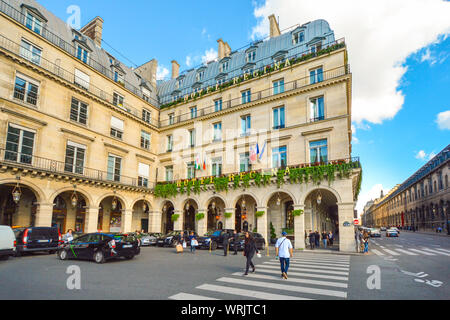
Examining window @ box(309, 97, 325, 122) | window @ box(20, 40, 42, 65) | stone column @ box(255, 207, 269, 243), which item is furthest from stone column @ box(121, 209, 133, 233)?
window @ box(309, 97, 325, 122)

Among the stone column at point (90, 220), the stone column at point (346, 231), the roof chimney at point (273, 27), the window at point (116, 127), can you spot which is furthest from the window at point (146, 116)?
the stone column at point (346, 231)

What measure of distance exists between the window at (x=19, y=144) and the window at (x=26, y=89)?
7.79ft

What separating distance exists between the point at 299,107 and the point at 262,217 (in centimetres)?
1081

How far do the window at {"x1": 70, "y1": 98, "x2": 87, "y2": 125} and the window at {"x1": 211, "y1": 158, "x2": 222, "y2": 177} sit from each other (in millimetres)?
13218

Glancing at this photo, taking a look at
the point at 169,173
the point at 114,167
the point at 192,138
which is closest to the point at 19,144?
the point at 114,167

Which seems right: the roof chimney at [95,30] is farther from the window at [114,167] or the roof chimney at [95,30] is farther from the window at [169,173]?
the window at [169,173]

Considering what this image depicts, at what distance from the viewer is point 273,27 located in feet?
104

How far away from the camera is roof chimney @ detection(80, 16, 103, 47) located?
30172 mm

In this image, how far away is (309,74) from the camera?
2544 cm

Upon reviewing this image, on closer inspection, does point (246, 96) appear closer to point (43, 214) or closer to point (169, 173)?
point (169, 173)

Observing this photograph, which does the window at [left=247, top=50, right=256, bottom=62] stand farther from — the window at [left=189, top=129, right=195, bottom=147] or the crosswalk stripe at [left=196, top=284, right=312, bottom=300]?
the crosswalk stripe at [left=196, top=284, right=312, bottom=300]

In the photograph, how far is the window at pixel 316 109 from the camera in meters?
24.3
